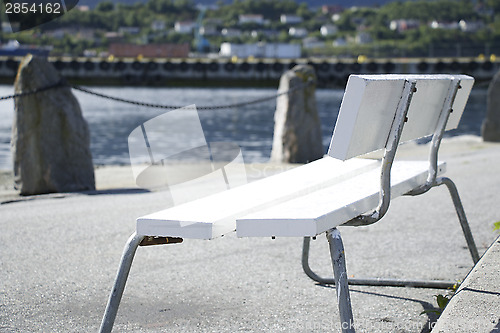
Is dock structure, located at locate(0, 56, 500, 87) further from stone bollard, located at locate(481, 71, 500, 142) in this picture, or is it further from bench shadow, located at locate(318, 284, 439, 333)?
bench shadow, located at locate(318, 284, 439, 333)

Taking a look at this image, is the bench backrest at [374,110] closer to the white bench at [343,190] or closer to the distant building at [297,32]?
the white bench at [343,190]

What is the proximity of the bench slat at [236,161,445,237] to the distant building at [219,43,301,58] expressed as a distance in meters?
112

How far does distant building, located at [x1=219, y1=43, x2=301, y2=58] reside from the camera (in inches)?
4550

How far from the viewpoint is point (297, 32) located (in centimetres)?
16388

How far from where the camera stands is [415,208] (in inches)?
243

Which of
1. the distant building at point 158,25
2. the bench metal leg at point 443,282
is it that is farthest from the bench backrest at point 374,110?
the distant building at point 158,25

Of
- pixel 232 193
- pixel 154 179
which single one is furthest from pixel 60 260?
pixel 154 179

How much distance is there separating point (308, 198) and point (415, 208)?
3.31 m

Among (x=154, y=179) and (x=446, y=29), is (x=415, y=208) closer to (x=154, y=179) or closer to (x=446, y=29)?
(x=154, y=179)

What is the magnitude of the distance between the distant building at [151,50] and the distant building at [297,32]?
62065 millimetres

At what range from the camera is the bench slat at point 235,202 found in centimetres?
253

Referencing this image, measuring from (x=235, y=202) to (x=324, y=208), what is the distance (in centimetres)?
41

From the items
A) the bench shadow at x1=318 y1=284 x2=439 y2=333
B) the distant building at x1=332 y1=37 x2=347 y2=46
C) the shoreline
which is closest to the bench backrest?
the bench shadow at x1=318 y1=284 x2=439 y2=333

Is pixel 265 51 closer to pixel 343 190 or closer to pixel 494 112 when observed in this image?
pixel 494 112
